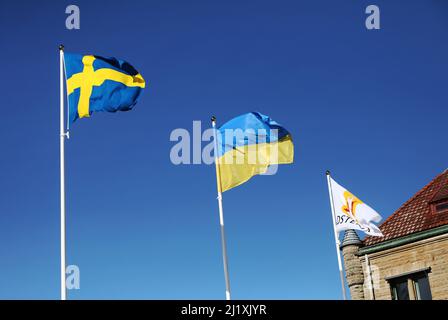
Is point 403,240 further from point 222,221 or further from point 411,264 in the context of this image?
point 222,221

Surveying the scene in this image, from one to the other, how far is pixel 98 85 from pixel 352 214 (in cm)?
1120

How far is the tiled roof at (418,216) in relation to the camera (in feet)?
82.4

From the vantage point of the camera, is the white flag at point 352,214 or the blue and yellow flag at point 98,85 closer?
the blue and yellow flag at point 98,85

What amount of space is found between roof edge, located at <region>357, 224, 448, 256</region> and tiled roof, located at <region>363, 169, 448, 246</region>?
0.20 m

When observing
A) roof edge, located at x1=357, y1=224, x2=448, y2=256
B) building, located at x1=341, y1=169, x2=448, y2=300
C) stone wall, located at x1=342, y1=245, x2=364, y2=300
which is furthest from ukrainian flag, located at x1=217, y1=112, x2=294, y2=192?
stone wall, located at x1=342, y1=245, x2=364, y2=300

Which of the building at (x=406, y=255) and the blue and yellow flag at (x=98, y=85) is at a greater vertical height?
the blue and yellow flag at (x=98, y=85)

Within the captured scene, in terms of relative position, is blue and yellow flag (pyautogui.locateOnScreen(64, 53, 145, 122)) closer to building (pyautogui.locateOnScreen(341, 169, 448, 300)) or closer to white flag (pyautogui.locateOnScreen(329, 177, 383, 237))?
white flag (pyautogui.locateOnScreen(329, 177, 383, 237))

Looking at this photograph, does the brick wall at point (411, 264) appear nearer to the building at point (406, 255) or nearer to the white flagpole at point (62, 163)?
the building at point (406, 255)

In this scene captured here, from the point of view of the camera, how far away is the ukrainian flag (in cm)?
1941

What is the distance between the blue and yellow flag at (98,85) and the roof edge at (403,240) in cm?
1419

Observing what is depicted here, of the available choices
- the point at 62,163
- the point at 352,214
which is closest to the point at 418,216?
the point at 352,214

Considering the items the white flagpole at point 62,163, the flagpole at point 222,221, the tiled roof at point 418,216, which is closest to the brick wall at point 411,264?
the tiled roof at point 418,216
